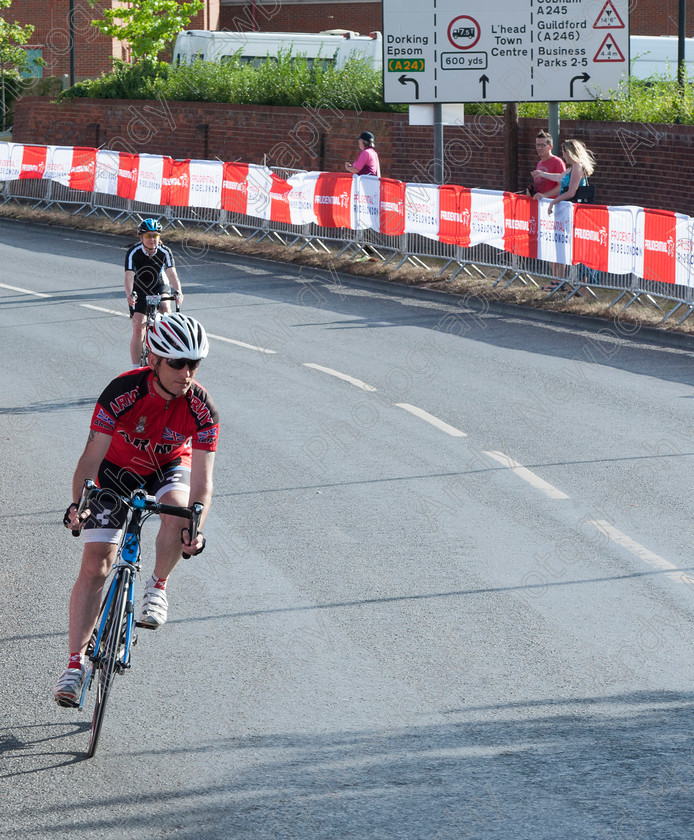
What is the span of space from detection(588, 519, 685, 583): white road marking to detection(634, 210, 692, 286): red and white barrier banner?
26.0 feet

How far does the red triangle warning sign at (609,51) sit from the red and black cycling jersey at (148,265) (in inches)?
476

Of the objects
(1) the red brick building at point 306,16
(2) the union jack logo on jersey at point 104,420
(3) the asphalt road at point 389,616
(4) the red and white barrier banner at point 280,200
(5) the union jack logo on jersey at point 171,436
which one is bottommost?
(3) the asphalt road at point 389,616

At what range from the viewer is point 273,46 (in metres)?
37.6

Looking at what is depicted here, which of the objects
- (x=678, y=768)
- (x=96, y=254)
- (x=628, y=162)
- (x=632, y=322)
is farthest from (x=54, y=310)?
(x=678, y=768)

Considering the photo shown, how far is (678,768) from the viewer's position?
5395 mm

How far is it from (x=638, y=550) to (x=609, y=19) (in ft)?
52.7

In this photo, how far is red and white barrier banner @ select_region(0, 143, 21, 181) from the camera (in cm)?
3159

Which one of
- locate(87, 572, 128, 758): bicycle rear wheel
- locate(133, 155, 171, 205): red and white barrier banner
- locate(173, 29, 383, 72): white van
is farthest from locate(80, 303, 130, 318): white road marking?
locate(173, 29, 383, 72): white van

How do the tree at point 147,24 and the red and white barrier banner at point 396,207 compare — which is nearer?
the red and white barrier banner at point 396,207

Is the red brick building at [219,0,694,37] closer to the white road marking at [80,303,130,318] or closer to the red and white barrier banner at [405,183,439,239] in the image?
the red and white barrier banner at [405,183,439,239]

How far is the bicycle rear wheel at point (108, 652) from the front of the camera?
18.2ft

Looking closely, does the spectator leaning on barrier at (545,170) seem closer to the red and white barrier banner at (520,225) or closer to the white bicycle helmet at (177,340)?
the red and white barrier banner at (520,225)

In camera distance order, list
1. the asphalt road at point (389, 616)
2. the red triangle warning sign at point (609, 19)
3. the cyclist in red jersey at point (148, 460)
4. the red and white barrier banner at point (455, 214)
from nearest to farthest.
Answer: the asphalt road at point (389, 616) < the cyclist in red jersey at point (148, 460) < the red and white barrier banner at point (455, 214) < the red triangle warning sign at point (609, 19)

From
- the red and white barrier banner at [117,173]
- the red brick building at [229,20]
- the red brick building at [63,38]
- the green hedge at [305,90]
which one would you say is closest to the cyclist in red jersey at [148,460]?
the green hedge at [305,90]
